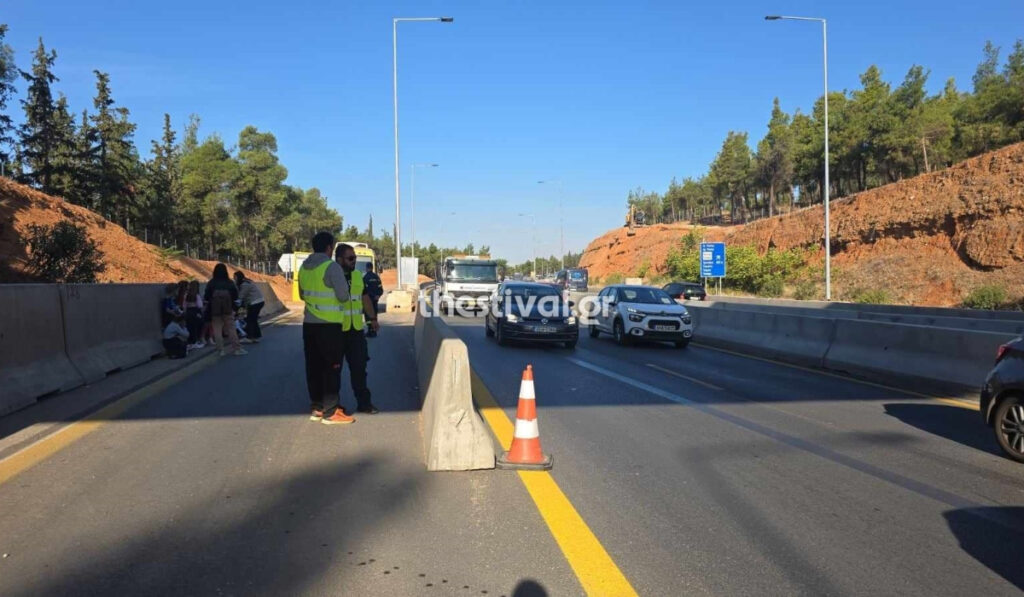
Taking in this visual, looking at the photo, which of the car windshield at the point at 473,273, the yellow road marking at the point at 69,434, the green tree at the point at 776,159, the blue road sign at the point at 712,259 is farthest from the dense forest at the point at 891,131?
the yellow road marking at the point at 69,434

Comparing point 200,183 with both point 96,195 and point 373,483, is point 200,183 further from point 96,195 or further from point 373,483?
point 373,483

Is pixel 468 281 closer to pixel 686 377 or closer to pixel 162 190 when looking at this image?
pixel 686 377

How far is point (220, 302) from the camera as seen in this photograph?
43.9 feet

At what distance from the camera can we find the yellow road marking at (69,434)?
594 cm

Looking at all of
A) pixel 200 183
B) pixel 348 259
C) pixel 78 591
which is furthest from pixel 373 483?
pixel 200 183

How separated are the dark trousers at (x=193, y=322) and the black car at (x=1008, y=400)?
44.2 ft

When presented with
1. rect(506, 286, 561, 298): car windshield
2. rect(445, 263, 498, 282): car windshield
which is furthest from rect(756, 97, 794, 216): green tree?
rect(506, 286, 561, 298): car windshield

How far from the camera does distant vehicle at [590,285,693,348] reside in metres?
16.5

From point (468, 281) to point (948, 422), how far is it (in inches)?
799

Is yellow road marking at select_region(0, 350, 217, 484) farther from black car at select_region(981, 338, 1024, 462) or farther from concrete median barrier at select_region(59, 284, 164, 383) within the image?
black car at select_region(981, 338, 1024, 462)

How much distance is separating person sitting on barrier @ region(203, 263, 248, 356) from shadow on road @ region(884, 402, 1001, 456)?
11325 millimetres

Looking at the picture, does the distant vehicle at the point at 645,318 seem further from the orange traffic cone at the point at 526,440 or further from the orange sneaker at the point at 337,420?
the orange traffic cone at the point at 526,440

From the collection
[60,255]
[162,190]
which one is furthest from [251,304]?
[162,190]

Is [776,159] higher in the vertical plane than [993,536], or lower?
higher
